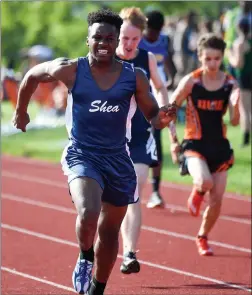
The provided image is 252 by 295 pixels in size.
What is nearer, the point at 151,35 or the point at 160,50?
the point at 151,35

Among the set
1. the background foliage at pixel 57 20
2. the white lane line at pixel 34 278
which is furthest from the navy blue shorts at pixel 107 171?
the background foliage at pixel 57 20

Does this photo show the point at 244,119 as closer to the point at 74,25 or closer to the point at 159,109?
the point at 159,109

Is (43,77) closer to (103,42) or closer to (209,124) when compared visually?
(103,42)

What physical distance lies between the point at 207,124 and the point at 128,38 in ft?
3.90

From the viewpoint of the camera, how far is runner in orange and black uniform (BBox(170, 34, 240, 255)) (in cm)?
810


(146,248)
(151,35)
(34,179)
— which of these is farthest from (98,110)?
(34,179)

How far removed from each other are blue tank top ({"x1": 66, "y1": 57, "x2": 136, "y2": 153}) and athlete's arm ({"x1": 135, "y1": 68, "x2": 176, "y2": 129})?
1.6 inches

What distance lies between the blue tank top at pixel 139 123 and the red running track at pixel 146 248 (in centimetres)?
108

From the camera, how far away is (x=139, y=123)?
25.0 ft

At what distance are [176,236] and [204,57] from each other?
2.00 meters

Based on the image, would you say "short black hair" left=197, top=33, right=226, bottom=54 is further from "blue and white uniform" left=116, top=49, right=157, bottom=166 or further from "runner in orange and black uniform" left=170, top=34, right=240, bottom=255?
"blue and white uniform" left=116, top=49, right=157, bottom=166

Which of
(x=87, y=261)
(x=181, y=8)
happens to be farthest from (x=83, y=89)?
(x=181, y=8)

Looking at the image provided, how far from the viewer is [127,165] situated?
6.08 metres

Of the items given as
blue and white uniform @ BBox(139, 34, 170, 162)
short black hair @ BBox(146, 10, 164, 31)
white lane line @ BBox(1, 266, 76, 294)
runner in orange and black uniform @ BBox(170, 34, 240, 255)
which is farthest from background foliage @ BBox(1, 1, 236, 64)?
white lane line @ BBox(1, 266, 76, 294)
